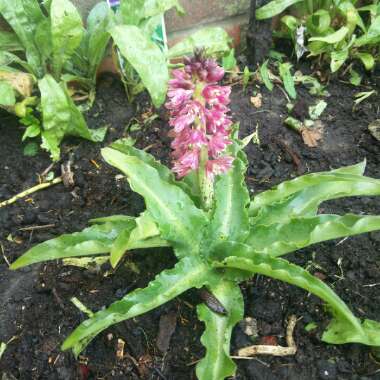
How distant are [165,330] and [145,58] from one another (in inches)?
56.7

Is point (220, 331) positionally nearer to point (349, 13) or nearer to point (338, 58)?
point (338, 58)

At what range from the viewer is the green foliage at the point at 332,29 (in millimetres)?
2916

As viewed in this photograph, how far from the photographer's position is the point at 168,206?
185cm

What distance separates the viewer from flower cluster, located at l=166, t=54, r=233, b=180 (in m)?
1.57

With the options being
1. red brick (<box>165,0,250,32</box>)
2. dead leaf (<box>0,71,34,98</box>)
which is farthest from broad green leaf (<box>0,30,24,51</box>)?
red brick (<box>165,0,250,32</box>)

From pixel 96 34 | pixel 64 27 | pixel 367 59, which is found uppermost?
pixel 64 27

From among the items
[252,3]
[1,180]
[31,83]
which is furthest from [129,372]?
[252,3]

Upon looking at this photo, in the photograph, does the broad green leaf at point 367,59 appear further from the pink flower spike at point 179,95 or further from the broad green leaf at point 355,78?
the pink flower spike at point 179,95

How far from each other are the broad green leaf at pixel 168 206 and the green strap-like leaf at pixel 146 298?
10 centimetres

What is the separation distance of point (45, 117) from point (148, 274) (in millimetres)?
1114

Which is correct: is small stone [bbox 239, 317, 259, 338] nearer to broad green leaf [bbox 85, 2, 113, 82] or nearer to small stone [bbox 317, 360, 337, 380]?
small stone [bbox 317, 360, 337, 380]

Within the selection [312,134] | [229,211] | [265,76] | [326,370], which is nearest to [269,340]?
[326,370]

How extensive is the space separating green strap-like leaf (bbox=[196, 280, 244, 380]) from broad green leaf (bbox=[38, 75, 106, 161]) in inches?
53.8

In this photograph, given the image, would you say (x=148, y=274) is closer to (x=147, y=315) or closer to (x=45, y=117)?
(x=147, y=315)
